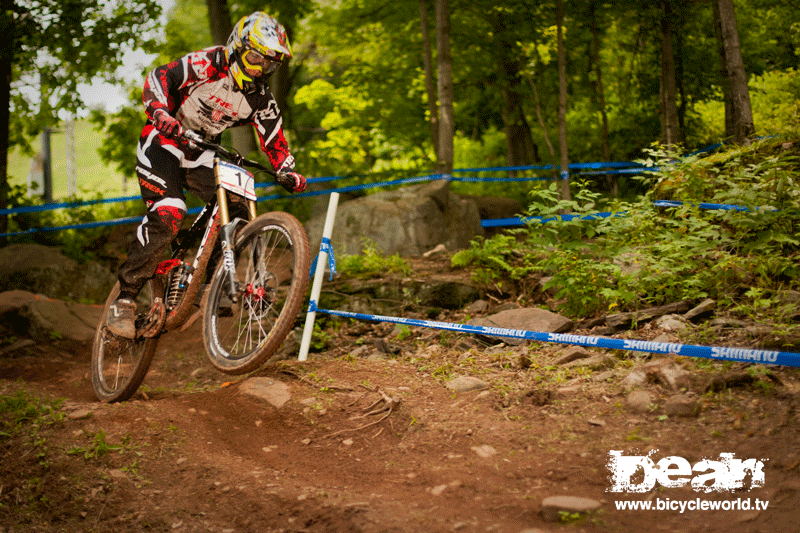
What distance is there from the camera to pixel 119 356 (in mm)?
4738

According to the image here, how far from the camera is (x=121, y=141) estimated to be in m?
12.9


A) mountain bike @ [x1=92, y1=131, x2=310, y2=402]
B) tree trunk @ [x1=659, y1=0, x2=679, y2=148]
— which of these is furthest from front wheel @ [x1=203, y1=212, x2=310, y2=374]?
tree trunk @ [x1=659, y1=0, x2=679, y2=148]

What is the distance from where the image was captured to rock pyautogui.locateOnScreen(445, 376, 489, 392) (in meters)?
3.97

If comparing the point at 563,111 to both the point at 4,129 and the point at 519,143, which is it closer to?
the point at 519,143

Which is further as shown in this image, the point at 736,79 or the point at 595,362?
the point at 736,79

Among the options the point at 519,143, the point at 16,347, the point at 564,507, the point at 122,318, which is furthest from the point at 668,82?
the point at 16,347

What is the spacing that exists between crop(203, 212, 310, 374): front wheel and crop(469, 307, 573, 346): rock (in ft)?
5.77

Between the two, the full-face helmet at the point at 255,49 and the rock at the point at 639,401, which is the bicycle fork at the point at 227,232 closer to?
the full-face helmet at the point at 255,49

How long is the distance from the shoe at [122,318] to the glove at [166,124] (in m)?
1.34

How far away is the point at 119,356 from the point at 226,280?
1357 mm

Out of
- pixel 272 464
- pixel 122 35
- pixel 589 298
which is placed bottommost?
pixel 272 464

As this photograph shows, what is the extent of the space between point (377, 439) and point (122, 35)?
9.75m

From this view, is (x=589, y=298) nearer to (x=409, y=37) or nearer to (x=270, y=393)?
(x=270, y=393)

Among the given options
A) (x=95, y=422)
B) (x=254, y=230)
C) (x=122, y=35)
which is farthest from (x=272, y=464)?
(x=122, y=35)
